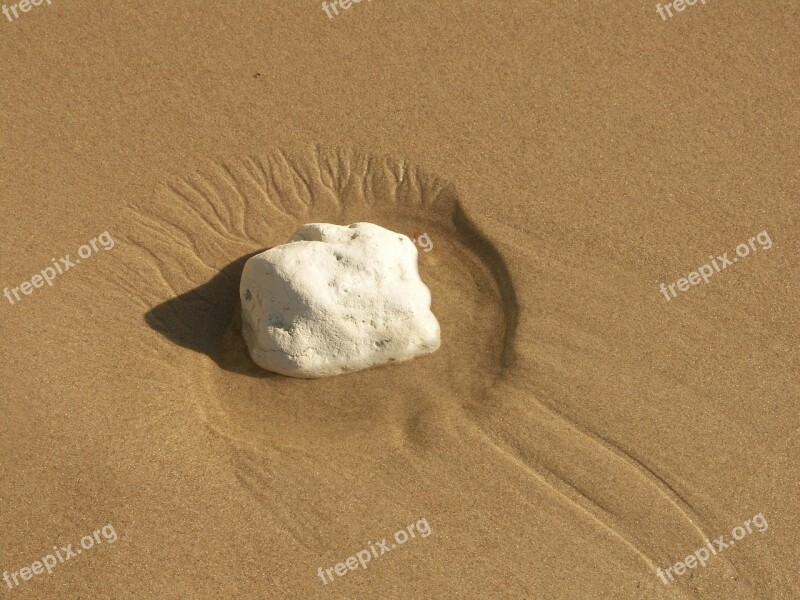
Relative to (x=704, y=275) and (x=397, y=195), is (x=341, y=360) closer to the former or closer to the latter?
(x=397, y=195)

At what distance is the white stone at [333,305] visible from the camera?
4160 mm

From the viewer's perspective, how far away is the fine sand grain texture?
4.06 meters

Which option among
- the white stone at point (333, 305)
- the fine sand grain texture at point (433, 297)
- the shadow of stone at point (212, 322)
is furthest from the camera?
the shadow of stone at point (212, 322)

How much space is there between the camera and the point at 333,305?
4.16m

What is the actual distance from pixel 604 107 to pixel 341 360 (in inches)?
106

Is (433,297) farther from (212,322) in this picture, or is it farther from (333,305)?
(212,322)

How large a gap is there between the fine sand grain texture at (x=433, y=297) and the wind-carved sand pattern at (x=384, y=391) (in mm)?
17

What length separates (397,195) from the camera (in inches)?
194

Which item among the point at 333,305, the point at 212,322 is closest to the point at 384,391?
the point at 333,305

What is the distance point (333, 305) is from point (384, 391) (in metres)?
0.64

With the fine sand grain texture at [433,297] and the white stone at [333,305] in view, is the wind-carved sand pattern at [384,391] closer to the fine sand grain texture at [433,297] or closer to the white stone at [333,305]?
the fine sand grain texture at [433,297]

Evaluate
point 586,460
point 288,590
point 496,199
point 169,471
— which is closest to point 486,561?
point 586,460

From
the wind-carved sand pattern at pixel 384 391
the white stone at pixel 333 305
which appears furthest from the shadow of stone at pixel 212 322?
the white stone at pixel 333 305

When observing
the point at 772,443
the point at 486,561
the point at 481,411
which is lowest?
the point at 772,443
